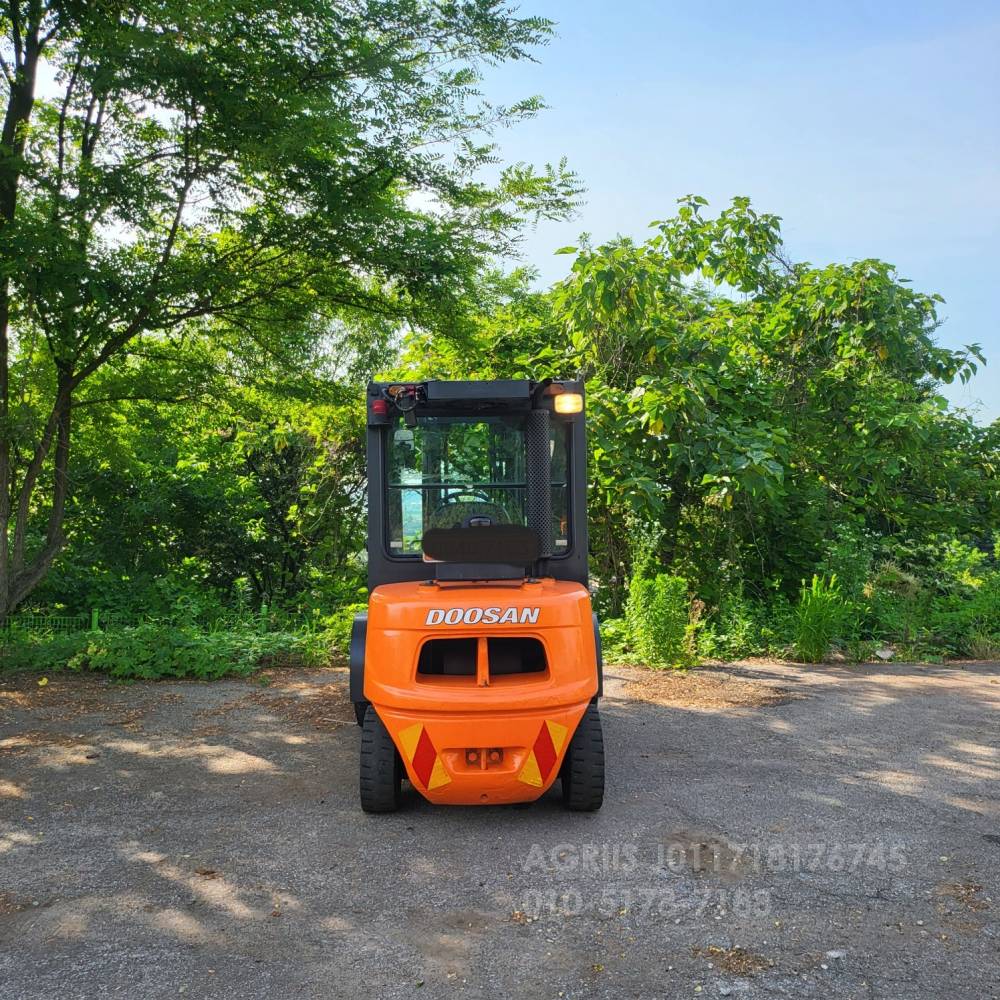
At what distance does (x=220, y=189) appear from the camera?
7078 mm

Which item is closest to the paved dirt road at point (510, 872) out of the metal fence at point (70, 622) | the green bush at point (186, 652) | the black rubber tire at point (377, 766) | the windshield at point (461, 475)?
the black rubber tire at point (377, 766)

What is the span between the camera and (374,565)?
5.25m

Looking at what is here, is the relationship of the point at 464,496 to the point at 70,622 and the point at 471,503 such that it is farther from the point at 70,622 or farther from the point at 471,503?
the point at 70,622

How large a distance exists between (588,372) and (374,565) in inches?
216

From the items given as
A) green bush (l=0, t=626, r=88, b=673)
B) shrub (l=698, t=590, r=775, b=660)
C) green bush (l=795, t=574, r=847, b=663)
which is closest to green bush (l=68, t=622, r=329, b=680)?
green bush (l=0, t=626, r=88, b=673)

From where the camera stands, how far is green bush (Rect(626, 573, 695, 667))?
879cm

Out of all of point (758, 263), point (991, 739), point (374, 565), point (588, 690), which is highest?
point (758, 263)

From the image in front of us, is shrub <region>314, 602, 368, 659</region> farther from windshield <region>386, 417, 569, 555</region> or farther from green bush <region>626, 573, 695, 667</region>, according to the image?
windshield <region>386, 417, 569, 555</region>

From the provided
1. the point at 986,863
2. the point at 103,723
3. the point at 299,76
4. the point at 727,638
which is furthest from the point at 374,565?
the point at 727,638

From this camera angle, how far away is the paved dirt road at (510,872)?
10.1 feet

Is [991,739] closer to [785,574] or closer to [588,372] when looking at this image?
[785,574]

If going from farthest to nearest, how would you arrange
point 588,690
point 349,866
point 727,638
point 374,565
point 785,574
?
point 785,574
point 727,638
point 374,565
point 588,690
point 349,866

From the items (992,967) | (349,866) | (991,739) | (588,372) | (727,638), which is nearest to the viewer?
(992,967)

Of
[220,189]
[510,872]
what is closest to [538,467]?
[510,872]
